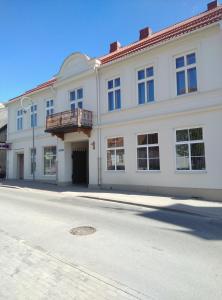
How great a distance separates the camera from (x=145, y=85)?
15227 mm

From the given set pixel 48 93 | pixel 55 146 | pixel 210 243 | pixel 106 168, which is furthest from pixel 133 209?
pixel 48 93

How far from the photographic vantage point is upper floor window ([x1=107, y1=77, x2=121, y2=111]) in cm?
1666

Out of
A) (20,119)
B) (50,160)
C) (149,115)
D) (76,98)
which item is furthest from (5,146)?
(149,115)

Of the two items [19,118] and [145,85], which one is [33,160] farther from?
[145,85]

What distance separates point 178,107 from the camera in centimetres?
1367

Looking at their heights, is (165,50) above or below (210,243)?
above

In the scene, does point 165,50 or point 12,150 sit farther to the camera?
point 12,150

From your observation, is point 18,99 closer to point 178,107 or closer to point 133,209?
point 178,107

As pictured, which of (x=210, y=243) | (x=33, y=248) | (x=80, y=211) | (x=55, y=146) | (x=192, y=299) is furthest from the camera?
(x=55, y=146)

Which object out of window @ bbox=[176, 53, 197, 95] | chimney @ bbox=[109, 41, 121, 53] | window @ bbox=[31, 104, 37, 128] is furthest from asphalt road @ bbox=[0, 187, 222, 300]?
chimney @ bbox=[109, 41, 121, 53]

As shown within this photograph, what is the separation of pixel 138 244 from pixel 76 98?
14575mm

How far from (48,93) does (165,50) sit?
11.0 metres

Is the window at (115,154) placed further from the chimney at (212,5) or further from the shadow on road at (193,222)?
the chimney at (212,5)

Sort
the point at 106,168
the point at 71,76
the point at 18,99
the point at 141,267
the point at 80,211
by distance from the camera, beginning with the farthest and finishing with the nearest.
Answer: the point at 18,99 < the point at 71,76 < the point at 106,168 < the point at 80,211 < the point at 141,267
